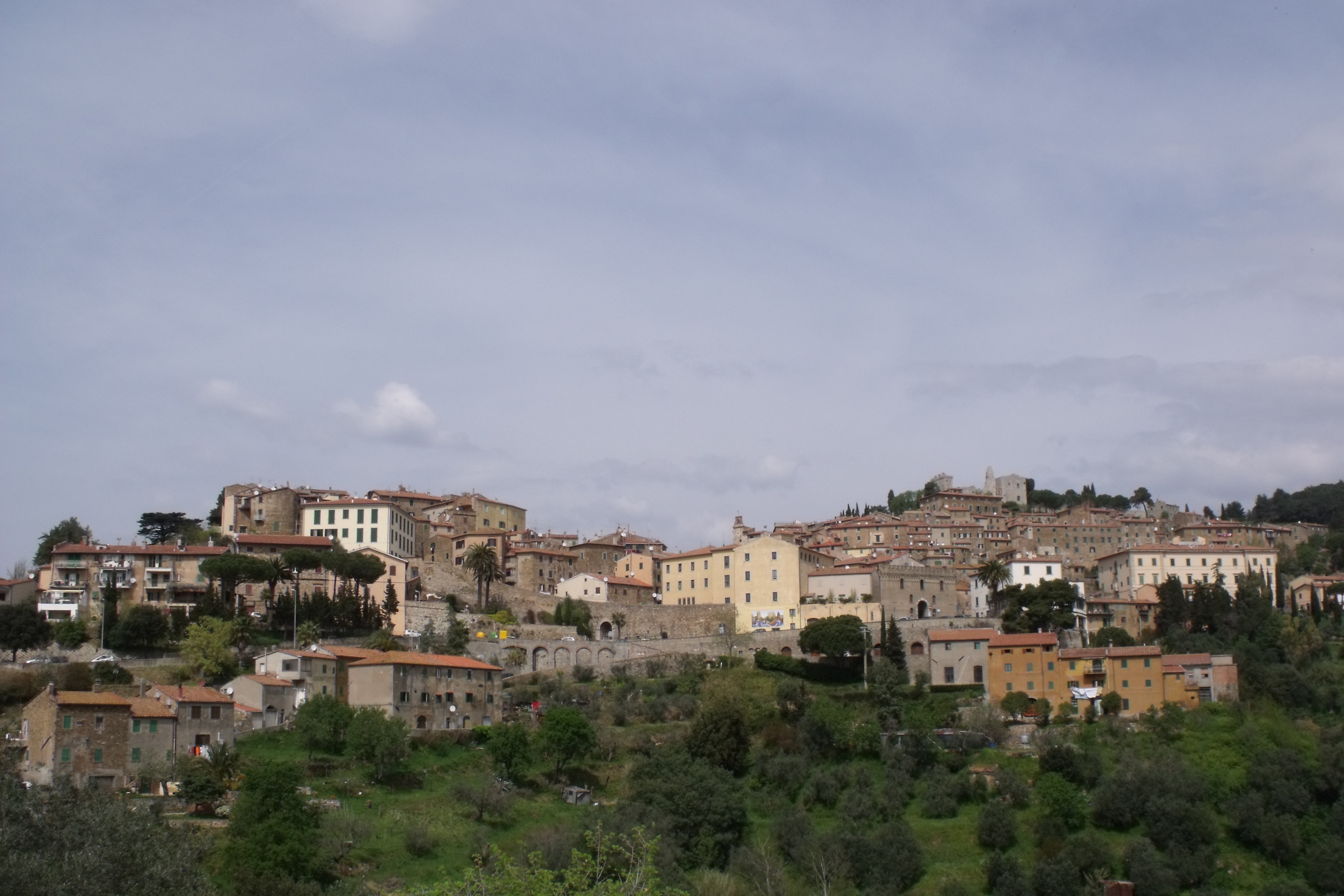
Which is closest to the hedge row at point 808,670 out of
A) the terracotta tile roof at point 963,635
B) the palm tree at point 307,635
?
the terracotta tile roof at point 963,635

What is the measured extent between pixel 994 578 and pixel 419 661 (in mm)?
40448

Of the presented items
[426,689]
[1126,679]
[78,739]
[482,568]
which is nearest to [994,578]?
[1126,679]

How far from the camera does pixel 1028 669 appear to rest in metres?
→ 73.4

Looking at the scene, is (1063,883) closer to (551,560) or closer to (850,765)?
(850,765)

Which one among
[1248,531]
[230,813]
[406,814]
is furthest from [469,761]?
[1248,531]

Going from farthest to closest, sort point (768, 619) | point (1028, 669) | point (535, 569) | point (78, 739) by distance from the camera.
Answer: point (535, 569) < point (768, 619) < point (1028, 669) < point (78, 739)

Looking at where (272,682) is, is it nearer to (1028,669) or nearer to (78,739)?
(78,739)

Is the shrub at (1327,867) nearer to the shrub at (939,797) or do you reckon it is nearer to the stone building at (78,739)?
the shrub at (939,797)

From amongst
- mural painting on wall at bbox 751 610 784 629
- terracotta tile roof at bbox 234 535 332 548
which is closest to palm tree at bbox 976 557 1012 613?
mural painting on wall at bbox 751 610 784 629

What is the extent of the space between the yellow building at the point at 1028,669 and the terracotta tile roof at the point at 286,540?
4155cm

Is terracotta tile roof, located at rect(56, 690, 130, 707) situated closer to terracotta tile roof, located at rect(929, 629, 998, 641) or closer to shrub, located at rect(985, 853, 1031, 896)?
shrub, located at rect(985, 853, 1031, 896)

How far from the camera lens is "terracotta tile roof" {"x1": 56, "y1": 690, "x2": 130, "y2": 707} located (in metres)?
57.8

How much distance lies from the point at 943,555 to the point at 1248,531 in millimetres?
33752

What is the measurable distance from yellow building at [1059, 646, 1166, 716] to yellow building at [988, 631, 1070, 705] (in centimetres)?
116
